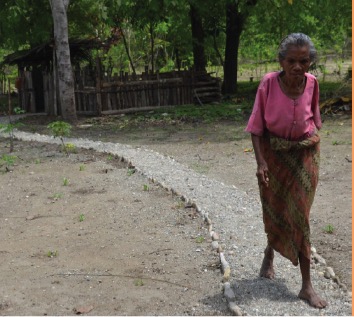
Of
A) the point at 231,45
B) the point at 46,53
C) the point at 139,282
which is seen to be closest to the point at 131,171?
the point at 139,282

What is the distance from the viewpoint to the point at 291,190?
4.20m

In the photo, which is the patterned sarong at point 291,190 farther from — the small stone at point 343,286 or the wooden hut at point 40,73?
the wooden hut at point 40,73

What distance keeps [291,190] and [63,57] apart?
13.1 meters

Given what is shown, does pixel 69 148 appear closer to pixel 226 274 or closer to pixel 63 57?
pixel 63 57

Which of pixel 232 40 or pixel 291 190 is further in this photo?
pixel 232 40

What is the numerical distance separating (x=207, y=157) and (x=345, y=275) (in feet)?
19.1

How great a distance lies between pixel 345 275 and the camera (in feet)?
16.0

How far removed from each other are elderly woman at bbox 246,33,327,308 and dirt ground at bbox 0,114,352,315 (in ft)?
2.19

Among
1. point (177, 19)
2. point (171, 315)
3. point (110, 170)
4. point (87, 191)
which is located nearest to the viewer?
point (171, 315)

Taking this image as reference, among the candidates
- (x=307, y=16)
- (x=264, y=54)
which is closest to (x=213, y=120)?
(x=307, y=16)

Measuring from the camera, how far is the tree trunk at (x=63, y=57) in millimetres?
16031

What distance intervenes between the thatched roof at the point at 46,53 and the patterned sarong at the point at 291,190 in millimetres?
14690

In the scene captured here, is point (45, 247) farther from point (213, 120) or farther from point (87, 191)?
point (213, 120)

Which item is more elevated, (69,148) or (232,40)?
(232,40)
